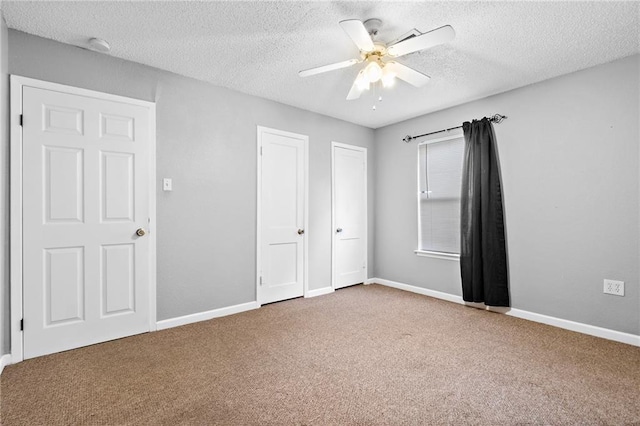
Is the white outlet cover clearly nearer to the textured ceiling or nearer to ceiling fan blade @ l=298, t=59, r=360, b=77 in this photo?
the textured ceiling

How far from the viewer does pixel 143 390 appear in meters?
1.98

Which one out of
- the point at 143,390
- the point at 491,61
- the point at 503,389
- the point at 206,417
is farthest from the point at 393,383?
the point at 491,61

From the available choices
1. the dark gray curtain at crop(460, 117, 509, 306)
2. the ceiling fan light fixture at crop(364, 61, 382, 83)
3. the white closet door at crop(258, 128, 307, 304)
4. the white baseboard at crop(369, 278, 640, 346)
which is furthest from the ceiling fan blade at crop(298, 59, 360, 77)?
the white baseboard at crop(369, 278, 640, 346)

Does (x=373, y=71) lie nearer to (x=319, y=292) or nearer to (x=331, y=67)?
(x=331, y=67)

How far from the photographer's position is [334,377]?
2152mm

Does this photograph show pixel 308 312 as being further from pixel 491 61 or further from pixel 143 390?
pixel 491 61

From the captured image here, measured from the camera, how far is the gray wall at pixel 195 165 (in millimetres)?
2674

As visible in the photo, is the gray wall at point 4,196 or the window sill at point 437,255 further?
the window sill at point 437,255

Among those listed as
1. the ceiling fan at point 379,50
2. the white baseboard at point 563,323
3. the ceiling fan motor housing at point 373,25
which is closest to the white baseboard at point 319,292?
the white baseboard at point 563,323

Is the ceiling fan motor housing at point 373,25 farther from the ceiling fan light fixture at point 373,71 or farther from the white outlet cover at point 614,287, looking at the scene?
the white outlet cover at point 614,287

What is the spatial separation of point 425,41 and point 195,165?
2.38 meters

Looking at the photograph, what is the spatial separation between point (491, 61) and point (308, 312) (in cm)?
306

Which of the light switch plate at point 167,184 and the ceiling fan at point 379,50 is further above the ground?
the ceiling fan at point 379,50

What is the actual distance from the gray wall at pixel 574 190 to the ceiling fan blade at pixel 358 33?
2.20 m
